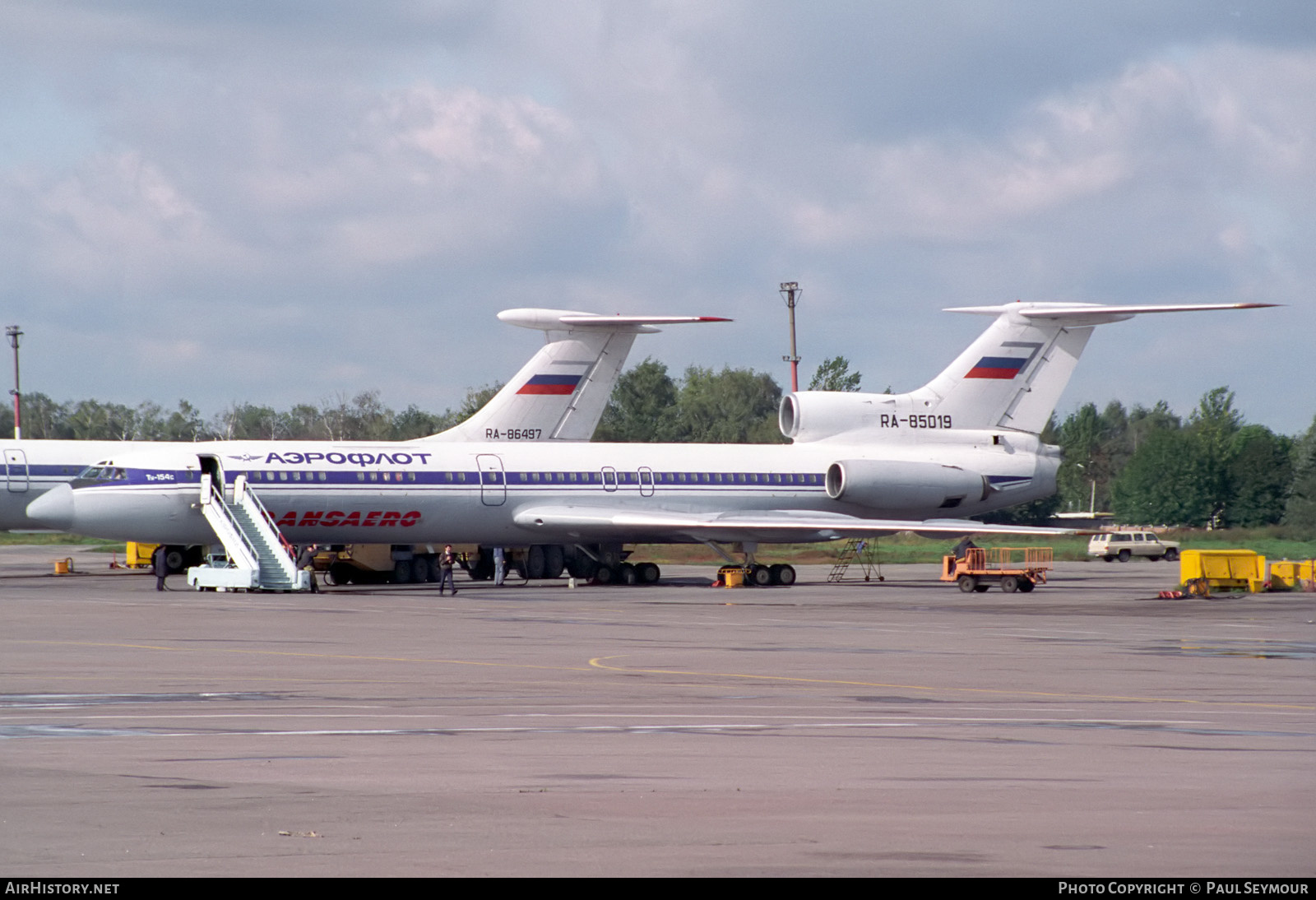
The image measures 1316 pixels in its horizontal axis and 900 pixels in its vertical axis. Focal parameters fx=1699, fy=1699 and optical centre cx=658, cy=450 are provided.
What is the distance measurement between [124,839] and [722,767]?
4335 millimetres

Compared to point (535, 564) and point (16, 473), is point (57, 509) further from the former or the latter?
point (535, 564)

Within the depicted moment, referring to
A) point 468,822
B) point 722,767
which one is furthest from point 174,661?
point 468,822

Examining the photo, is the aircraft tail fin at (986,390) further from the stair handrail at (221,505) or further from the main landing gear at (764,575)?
the stair handrail at (221,505)

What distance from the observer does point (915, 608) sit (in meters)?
34.4

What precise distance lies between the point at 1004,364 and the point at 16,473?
1158 inches

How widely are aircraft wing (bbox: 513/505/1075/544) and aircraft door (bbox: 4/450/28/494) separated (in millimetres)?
13613

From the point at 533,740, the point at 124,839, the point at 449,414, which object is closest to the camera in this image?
the point at 124,839

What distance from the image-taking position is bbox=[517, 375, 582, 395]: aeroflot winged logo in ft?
186

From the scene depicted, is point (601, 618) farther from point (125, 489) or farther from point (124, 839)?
point (124, 839)

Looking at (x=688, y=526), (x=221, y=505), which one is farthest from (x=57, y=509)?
Result: (x=688, y=526)

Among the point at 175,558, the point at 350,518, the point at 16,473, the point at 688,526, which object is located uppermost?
the point at 16,473

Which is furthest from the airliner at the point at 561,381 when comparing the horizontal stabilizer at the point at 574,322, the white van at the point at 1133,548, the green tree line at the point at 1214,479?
the green tree line at the point at 1214,479

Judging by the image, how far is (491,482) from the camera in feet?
157

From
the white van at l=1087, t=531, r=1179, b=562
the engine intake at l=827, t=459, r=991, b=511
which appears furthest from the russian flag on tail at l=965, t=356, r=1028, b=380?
the white van at l=1087, t=531, r=1179, b=562
